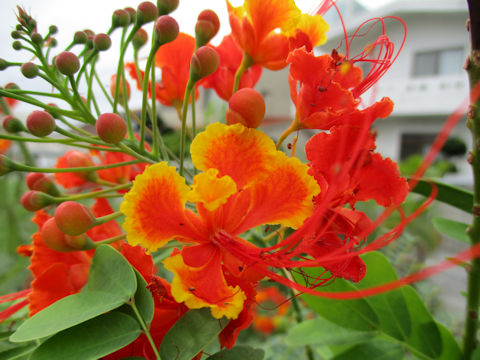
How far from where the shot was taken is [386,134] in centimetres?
1534

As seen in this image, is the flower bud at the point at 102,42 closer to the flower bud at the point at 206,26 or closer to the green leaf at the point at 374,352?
the flower bud at the point at 206,26

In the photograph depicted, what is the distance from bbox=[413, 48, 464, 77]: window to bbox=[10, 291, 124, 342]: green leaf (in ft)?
49.6

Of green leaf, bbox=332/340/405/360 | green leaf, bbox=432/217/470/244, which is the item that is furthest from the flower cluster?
green leaf, bbox=432/217/470/244

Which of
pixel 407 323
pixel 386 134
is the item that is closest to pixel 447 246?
pixel 386 134

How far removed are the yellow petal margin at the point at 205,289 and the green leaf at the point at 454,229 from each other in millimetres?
650

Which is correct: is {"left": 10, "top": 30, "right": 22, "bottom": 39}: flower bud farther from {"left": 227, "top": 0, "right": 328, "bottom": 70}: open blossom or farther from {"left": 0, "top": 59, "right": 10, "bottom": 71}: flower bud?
{"left": 227, "top": 0, "right": 328, "bottom": 70}: open blossom

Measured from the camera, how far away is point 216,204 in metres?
0.68

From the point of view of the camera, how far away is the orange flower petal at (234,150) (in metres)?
0.70

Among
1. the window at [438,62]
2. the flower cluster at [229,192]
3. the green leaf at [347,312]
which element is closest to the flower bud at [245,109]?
the flower cluster at [229,192]

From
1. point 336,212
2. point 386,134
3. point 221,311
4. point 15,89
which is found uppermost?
point 15,89

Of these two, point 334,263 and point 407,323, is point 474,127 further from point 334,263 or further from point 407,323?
point 407,323

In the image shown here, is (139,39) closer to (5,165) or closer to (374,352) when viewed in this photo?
(5,165)

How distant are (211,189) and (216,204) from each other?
3 centimetres

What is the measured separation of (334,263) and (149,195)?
0.34 m
